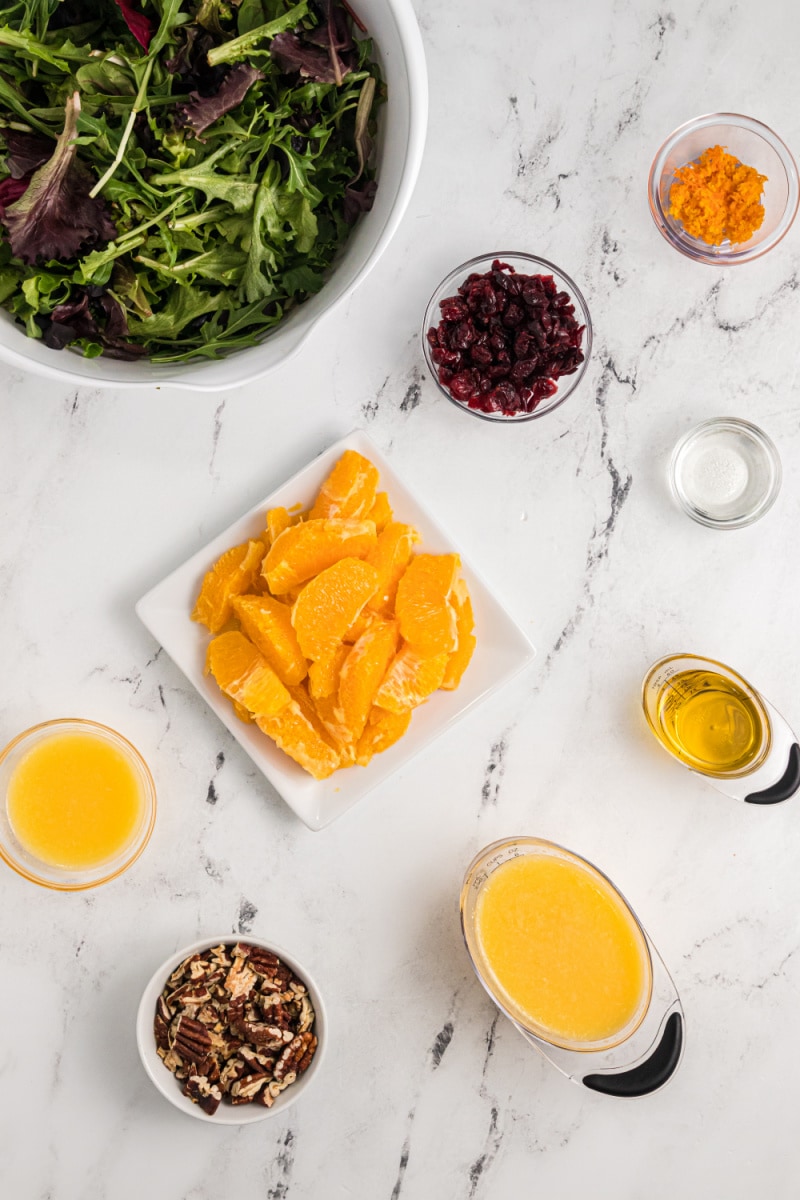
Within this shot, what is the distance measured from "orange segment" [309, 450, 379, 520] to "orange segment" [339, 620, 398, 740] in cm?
25

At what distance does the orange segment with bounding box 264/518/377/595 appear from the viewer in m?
1.76

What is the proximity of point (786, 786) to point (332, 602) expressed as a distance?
1.00 meters

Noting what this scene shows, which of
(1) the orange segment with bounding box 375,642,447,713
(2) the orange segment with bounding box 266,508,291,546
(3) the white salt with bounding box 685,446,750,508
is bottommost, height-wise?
(1) the orange segment with bounding box 375,642,447,713

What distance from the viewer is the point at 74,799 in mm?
1891

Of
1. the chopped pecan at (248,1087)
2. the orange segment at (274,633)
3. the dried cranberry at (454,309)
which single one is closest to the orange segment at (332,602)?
the orange segment at (274,633)

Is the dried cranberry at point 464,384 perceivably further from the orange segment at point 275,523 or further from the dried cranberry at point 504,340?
the orange segment at point 275,523

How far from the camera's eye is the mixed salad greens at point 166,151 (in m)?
1.30

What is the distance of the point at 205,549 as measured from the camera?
1.85 metres

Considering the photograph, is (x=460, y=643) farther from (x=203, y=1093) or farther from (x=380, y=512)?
(x=203, y=1093)

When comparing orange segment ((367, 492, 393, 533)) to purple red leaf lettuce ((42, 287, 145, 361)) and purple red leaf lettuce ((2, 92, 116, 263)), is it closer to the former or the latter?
purple red leaf lettuce ((42, 287, 145, 361))

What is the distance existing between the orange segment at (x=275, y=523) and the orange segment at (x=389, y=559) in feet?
0.60

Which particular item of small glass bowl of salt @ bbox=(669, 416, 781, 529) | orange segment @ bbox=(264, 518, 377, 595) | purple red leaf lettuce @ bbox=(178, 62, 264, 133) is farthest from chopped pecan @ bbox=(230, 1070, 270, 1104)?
purple red leaf lettuce @ bbox=(178, 62, 264, 133)

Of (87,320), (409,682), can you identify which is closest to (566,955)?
(409,682)

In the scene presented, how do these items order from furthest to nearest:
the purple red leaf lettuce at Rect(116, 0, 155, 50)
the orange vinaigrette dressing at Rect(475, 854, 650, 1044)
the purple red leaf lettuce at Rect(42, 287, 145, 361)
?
the orange vinaigrette dressing at Rect(475, 854, 650, 1044)
the purple red leaf lettuce at Rect(42, 287, 145, 361)
the purple red leaf lettuce at Rect(116, 0, 155, 50)
